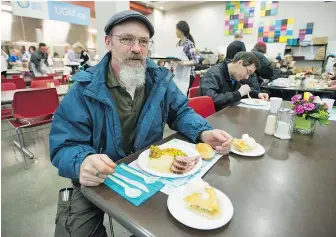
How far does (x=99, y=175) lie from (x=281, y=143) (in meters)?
0.98

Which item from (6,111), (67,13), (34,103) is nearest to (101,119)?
(34,103)

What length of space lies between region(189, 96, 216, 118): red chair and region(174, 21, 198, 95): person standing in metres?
1.51

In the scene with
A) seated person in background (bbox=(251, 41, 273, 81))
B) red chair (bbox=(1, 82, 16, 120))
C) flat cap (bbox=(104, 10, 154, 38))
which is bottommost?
red chair (bbox=(1, 82, 16, 120))

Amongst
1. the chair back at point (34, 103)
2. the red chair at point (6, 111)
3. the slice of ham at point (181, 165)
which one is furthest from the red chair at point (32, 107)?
the slice of ham at point (181, 165)

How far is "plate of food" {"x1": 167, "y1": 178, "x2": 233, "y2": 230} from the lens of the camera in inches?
22.5

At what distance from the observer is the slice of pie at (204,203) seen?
595mm

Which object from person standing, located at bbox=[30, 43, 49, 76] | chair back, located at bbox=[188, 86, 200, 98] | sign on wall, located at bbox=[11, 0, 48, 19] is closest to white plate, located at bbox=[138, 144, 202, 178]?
chair back, located at bbox=[188, 86, 200, 98]

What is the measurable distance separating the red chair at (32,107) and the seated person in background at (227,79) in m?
1.92

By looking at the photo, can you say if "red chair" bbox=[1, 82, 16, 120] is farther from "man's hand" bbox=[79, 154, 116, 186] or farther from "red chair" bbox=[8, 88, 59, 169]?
"man's hand" bbox=[79, 154, 116, 186]

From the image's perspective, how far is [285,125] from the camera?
1215 mm

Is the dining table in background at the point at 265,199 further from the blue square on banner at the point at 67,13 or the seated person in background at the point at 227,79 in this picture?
the blue square on banner at the point at 67,13

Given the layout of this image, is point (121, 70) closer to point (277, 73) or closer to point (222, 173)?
point (222, 173)

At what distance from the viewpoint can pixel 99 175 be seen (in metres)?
0.72

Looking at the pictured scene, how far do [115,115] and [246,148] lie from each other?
655 mm
